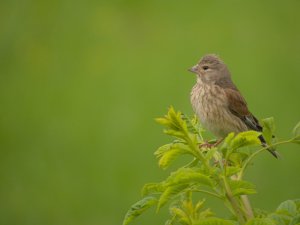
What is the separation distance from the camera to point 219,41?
12445mm

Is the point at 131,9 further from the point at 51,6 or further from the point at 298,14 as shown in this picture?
the point at 298,14

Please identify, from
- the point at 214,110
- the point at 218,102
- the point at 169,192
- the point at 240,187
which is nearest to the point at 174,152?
the point at 169,192

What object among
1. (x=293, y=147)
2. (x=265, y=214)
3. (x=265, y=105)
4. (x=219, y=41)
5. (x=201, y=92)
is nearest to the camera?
(x=265, y=214)

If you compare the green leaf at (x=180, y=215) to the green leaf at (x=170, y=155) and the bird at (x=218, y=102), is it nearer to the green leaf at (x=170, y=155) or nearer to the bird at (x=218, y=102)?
the green leaf at (x=170, y=155)

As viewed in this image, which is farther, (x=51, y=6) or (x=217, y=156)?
(x=51, y=6)

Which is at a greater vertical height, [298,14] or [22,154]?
[298,14]

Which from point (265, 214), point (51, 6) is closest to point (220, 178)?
point (265, 214)

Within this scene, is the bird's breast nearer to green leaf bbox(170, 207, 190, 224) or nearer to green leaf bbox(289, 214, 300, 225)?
green leaf bbox(170, 207, 190, 224)

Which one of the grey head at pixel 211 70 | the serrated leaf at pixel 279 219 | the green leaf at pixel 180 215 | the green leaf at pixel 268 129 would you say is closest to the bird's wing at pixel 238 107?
the grey head at pixel 211 70

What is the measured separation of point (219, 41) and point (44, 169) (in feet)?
13.6

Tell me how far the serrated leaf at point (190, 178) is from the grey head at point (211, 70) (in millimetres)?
3186

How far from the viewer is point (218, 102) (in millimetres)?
5875

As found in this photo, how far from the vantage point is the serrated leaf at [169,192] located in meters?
2.48

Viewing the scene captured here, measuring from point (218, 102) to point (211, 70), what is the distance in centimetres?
26
